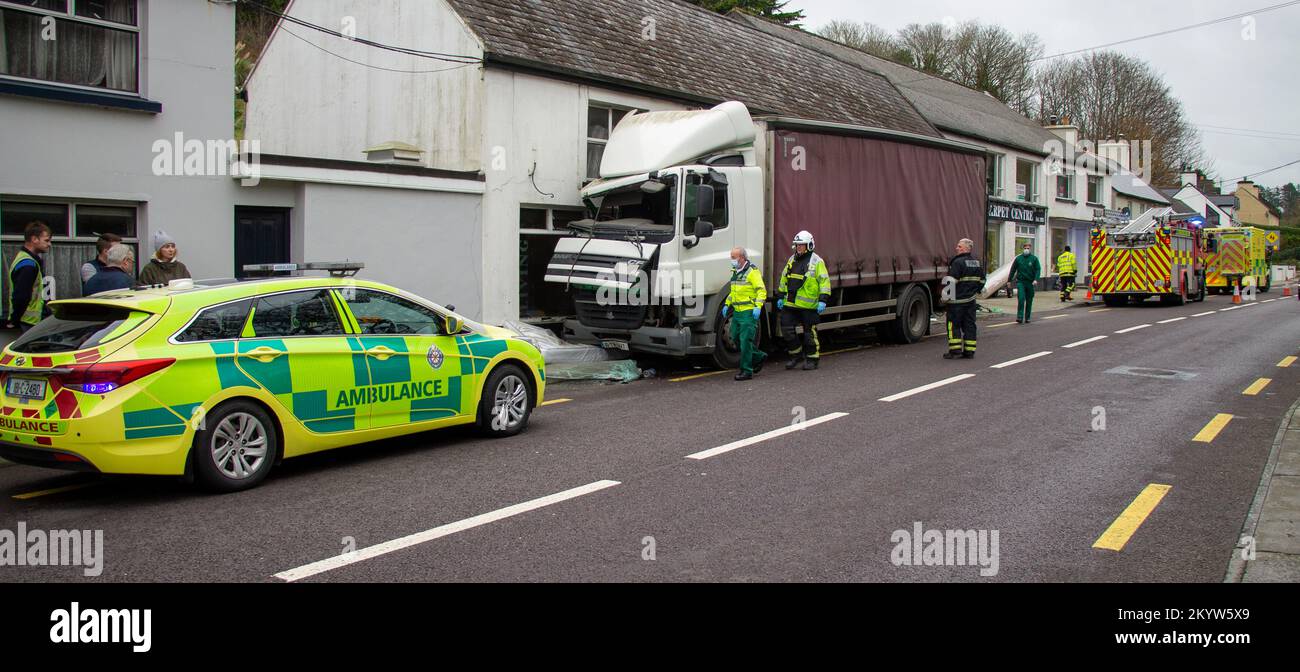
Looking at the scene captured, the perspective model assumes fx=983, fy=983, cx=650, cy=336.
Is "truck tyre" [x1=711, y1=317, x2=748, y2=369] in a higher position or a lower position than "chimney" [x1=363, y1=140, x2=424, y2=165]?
lower

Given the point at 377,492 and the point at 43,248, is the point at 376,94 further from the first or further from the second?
the point at 377,492

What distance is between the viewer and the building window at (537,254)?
642 inches

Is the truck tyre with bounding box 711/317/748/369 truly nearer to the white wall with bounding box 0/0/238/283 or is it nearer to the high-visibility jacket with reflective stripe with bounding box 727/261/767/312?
the high-visibility jacket with reflective stripe with bounding box 727/261/767/312

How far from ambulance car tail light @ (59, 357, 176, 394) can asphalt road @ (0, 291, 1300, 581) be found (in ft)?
2.73

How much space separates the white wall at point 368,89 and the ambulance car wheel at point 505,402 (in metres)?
7.22

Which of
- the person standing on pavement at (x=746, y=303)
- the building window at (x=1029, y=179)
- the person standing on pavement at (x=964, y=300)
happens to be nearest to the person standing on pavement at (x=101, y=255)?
the person standing on pavement at (x=746, y=303)

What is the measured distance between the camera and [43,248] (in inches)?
367

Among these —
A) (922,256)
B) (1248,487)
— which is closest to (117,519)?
(1248,487)

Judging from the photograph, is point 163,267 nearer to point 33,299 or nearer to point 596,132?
point 33,299

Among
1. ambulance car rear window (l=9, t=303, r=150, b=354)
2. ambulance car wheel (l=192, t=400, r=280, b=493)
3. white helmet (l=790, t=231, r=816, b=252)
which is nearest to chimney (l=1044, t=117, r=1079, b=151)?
white helmet (l=790, t=231, r=816, b=252)

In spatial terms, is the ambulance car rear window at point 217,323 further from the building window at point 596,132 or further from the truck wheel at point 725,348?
the building window at point 596,132

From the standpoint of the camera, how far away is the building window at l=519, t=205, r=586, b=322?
16.3 meters

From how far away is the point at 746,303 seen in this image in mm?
12797

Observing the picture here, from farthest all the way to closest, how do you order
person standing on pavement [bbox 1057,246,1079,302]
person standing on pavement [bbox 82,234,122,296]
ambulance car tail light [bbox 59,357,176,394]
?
1. person standing on pavement [bbox 1057,246,1079,302]
2. person standing on pavement [bbox 82,234,122,296]
3. ambulance car tail light [bbox 59,357,176,394]
